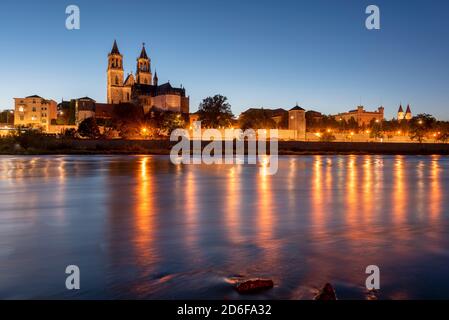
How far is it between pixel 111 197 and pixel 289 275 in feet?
39.4

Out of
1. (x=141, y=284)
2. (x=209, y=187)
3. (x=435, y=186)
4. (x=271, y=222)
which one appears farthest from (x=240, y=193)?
(x=141, y=284)

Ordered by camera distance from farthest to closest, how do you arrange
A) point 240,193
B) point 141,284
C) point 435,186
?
point 435,186 < point 240,193 < point 141,284

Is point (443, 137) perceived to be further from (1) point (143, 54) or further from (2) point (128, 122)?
(1) point (143, 54)

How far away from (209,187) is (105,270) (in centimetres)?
1519

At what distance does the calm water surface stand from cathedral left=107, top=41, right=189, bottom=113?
114m

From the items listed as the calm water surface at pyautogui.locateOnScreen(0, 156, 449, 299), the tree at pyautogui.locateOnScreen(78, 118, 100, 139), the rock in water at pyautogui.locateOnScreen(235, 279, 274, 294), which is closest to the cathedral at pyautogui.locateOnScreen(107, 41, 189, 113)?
the tree at pyautogui.locateOnScreen(78, 118, 100, 139)

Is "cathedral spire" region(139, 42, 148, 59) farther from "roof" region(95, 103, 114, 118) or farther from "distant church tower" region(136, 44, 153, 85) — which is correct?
"roof" region(95, 103, 114, 118)

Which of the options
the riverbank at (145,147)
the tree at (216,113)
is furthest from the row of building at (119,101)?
the riverbank at (145,147)

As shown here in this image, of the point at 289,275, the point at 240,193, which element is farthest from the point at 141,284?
the point at 240,193

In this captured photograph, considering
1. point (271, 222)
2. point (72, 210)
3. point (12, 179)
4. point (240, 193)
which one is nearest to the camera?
point (271, 222)

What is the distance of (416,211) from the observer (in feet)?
47.2

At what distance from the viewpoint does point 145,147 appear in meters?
68.0
